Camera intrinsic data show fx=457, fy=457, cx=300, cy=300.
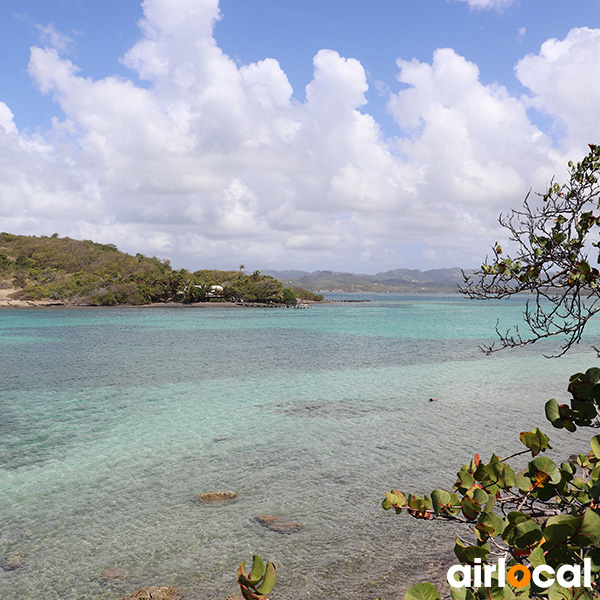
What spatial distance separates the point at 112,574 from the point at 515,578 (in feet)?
21.7

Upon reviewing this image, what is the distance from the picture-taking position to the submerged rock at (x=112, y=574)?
6.84m

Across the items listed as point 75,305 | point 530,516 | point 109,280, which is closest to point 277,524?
point 530,516

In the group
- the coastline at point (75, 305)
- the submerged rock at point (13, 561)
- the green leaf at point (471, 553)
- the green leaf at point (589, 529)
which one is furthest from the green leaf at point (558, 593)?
the coastline at point (75, 305)

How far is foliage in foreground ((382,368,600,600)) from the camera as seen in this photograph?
7.66 feet

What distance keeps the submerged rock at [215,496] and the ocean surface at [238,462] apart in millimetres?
233

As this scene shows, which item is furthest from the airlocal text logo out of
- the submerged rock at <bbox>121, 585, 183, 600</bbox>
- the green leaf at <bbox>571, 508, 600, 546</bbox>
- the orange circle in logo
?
the submerged rock at <bbox>121, 585, 183, 600</bbox>

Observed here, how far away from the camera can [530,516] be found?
3193mm

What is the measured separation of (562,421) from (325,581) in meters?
4.96

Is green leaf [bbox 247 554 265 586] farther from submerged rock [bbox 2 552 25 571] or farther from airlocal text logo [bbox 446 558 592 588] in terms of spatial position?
submerged rock [bbox 2 552 25 571]

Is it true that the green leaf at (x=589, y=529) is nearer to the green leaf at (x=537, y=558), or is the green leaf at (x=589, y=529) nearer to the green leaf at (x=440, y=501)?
the green leaf at (x=537, y=558)

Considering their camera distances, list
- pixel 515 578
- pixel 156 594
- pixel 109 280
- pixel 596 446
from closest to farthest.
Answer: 1. pixel 515 578
2. pixel 596 446
3. pixel 156 594
4. pixel 109 280

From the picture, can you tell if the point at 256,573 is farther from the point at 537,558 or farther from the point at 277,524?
the point at 277,524

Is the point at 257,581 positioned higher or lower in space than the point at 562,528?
lower

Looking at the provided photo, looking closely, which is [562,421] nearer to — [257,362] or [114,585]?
[114,585]
